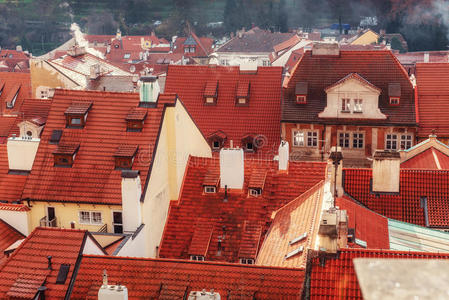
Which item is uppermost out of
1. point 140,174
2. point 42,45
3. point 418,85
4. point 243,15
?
point 243,15

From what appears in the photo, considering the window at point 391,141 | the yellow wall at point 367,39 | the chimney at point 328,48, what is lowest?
the window at point 391,141

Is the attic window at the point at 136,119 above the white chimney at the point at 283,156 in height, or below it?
above

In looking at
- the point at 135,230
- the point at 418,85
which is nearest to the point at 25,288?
the point at 135,230

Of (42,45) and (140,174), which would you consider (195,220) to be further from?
(42,45)

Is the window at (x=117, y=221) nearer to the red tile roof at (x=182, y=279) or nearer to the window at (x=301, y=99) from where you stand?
the red tile roof at (x=182, y=279)

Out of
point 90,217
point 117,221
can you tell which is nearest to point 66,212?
point 90,217

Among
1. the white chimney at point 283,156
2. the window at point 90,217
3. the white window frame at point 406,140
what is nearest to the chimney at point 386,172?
the white chimney at point 283,156
